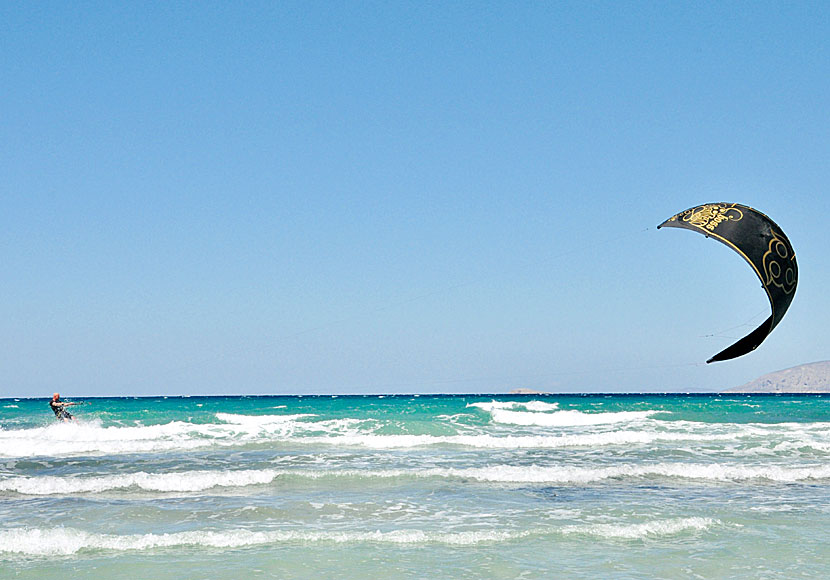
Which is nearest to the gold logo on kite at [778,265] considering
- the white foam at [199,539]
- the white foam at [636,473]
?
the white foam at [199,539]

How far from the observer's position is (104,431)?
2419 cm

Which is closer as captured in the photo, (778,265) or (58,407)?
(778,265)

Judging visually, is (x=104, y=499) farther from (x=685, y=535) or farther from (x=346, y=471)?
(x=685, y=535)

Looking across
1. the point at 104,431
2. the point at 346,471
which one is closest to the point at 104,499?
the point at 346,471

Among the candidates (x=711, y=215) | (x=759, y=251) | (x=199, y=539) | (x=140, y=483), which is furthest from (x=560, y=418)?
(x=759, y=251)

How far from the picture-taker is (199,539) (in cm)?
827

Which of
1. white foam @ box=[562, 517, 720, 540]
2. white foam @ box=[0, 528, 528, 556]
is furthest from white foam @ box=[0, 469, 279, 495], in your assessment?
white foam @ box=[562, 517, 720, 540]

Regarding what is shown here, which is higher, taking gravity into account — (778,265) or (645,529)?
(778,265)

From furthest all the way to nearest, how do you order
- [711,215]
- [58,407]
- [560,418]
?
[560,418] < [58,407] < [711,215]

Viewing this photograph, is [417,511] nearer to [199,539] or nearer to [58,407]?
[199,539]

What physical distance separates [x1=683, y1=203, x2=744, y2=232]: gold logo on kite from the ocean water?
326cm

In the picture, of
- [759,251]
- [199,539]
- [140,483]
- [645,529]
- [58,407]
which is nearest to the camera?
[759,251]

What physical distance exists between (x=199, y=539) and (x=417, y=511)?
286cm

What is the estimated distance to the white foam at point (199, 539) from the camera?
8031 millimetres
